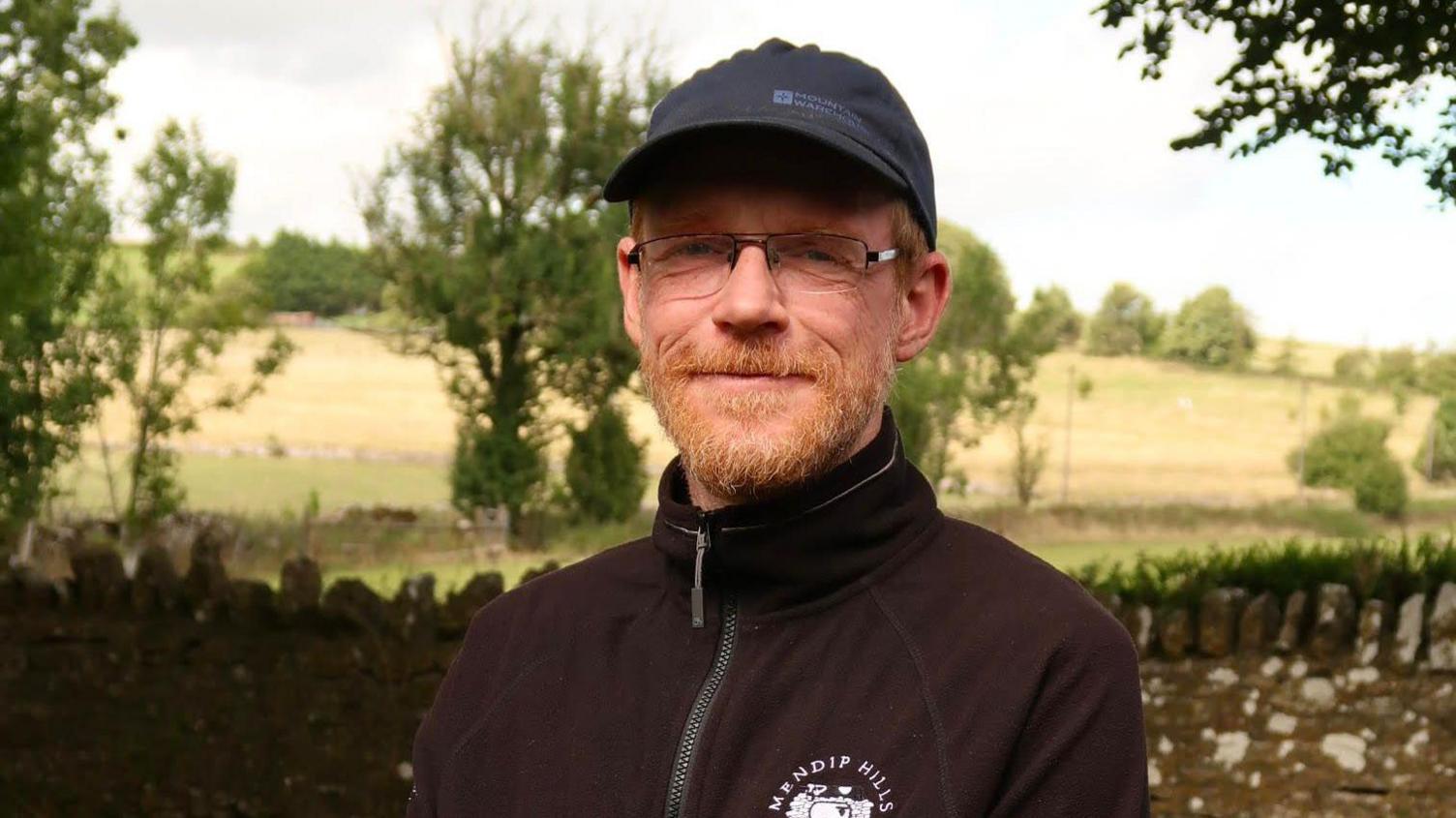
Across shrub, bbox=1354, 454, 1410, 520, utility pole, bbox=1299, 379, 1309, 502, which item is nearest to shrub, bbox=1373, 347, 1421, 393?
utility pole, bbox=1299, 379, 1309, 502

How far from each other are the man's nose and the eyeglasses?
1 centimetres

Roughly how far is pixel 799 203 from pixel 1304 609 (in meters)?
5.28

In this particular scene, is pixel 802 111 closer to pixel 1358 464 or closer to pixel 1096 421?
pixel 1358 464

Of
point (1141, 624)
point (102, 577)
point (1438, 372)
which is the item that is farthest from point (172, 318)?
point (1438, 372)

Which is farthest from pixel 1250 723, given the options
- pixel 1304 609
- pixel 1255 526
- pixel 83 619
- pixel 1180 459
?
pixel 1180 459

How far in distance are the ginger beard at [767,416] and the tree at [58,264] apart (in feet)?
26.8

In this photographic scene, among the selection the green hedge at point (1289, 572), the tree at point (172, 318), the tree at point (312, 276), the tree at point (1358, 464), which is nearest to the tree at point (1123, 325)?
the tree at point (1358, 464)

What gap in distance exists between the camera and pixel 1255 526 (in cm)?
3181

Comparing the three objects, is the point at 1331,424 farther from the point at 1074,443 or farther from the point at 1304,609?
the point at 1304,609

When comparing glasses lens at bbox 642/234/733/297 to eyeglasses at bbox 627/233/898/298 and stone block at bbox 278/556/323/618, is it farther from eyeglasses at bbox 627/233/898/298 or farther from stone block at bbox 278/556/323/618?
stone block at bbox 278/556/323/618

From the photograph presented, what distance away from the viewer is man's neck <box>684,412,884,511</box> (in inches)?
77.7

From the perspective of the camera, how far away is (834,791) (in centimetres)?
177

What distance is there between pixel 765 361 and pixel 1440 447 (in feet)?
150

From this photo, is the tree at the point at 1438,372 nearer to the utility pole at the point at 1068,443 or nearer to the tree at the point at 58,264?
the utility pole at the point at 1068,443
